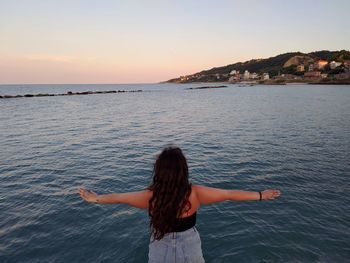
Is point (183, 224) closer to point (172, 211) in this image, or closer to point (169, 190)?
point (172, 211)

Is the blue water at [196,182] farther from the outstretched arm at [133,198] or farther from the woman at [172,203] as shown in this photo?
the outstretched arm at [133,198]

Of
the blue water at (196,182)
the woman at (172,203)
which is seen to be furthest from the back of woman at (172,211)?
the blue water at (196,182)

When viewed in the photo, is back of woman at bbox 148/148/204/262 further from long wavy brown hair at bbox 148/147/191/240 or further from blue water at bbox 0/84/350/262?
blue water at bbox 0/84/350/262

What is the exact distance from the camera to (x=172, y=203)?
142 inches

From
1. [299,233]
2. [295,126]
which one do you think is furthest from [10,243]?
[295,126]

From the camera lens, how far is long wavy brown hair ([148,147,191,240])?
3596mm

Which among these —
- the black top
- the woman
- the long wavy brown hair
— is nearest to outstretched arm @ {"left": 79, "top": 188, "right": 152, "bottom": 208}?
the woman

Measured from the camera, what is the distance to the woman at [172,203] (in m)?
3.61

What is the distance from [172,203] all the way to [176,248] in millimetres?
586

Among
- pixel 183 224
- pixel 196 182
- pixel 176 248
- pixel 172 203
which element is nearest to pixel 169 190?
pixel 172 203

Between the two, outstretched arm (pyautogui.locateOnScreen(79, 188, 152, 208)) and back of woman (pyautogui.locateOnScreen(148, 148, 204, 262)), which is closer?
back of woman (pyautogui.locateOnScreen(148, 148, 204, 262))

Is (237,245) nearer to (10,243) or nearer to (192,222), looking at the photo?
(192,222)

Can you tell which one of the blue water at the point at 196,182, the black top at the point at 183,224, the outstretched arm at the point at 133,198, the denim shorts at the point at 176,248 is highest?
the outstretched arm at the point at 133,198

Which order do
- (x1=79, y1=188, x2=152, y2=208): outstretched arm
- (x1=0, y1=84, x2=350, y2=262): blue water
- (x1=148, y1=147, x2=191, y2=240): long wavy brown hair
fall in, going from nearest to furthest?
1. (x1=148, y1=147, x2=191, y2=240): long wavy brown hair
2. (x1=79, y1=188, x2=152, y2=208): outstretched arm
3. (x1=0, y1=84, x2=350, y2=262): blue water
